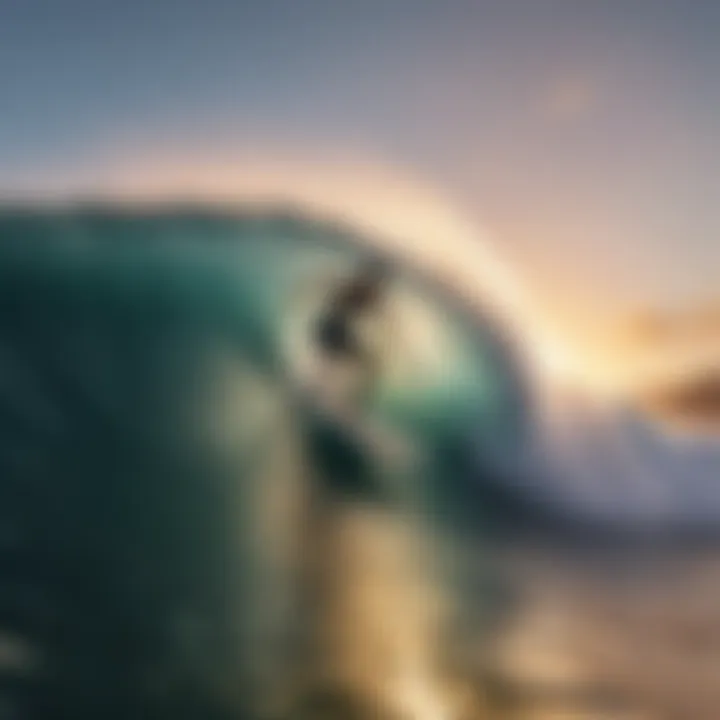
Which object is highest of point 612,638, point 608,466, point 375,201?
point 375,201

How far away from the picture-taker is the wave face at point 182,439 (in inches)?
40.3

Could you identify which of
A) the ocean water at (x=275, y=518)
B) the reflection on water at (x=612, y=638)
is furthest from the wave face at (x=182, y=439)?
the reflection on water at (x=612, y=638)

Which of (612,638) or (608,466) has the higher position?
(608,466)

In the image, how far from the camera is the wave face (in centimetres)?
102

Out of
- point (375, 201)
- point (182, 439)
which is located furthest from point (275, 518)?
point (375, 201)

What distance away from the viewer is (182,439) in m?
1.08

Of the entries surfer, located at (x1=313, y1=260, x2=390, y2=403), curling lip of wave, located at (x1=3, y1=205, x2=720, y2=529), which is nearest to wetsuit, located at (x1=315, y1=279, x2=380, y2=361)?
surfer, located at (x1=313, y1=260, x2=390, y2=403)

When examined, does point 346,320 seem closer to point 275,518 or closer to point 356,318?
point 356,318

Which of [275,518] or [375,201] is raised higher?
[375,201]

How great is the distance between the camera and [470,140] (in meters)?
1.12

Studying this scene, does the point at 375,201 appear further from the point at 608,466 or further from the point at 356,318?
the point at 608,466

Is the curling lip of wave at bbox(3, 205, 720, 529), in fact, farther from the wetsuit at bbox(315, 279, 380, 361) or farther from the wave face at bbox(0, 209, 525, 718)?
the wetsuit at bbox(315, 279, 380, 361)

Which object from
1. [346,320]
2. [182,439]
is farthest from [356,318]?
[182,439]

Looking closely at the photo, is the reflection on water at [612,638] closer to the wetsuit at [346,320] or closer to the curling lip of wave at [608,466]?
the curling lip of wave at [608,466]
